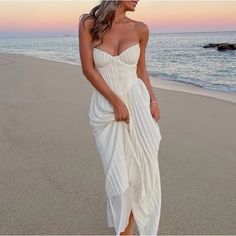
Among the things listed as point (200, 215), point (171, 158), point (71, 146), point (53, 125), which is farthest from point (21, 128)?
point (200, 215)

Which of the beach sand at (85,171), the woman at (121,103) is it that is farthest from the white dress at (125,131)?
the beach sand at (85,171)

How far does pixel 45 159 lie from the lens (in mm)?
5562

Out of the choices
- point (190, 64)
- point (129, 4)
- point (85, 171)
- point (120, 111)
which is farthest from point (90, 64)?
point (190, 64)

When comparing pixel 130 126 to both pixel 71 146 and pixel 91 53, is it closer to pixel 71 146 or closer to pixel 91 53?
pixel 91 53

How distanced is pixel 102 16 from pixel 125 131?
30.9 inches

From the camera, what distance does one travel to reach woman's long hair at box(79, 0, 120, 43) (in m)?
3.01

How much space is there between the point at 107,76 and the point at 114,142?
45 cm

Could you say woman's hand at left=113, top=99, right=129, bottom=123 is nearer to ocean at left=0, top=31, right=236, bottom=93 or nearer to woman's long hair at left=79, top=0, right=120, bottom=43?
woman's long hair at left=79, top=0, right=120, bottom=43

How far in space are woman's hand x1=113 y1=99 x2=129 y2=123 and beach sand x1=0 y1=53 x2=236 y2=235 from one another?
1197mm

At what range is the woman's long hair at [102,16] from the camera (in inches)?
118

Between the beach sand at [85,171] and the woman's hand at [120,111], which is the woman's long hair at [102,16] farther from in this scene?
the beach sand at [85,171]

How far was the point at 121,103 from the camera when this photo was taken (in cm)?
307

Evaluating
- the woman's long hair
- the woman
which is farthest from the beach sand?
the woman's long hair

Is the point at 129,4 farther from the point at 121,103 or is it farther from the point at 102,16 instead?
the point at 121,103
